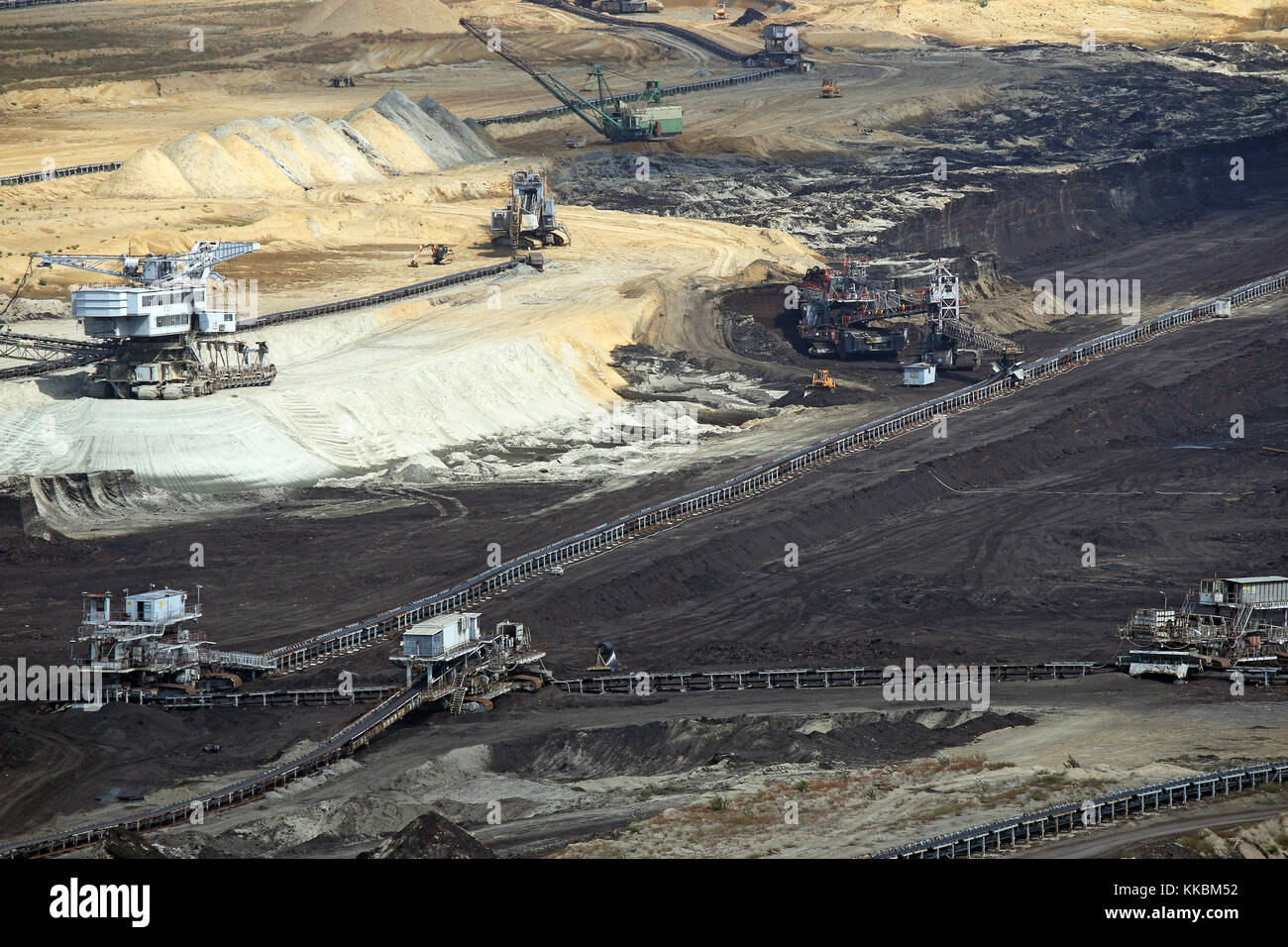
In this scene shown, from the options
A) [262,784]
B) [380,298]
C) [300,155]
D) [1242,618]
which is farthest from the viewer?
[300,155]

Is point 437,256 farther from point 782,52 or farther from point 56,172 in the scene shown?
point 782,52

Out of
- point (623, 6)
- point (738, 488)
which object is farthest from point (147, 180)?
point (623, 6)

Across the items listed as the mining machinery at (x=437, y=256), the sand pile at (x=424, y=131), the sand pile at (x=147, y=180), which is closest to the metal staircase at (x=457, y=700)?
the mining machinery at (x=437, y=256)

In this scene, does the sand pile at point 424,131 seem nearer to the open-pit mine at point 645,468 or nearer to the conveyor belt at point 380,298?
the open-pit mine at point 645,468

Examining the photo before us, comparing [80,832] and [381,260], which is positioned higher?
[381,260]

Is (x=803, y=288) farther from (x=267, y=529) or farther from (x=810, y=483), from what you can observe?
(x=267, y=529)

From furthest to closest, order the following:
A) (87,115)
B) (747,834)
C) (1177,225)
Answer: (87,115), (1177,225), (747,834)
